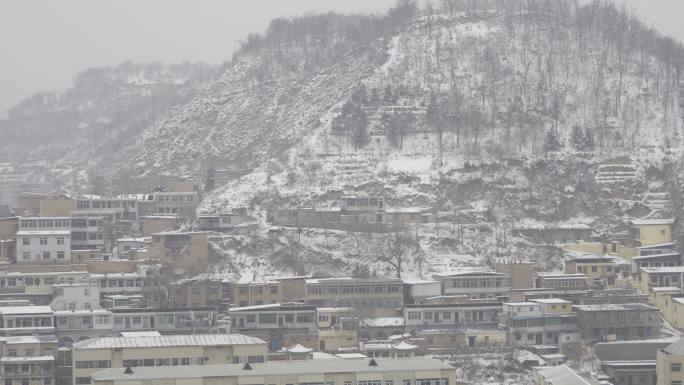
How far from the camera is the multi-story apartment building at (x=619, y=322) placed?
60781 millimetres

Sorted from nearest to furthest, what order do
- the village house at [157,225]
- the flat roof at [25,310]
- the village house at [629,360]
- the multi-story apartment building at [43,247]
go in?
1. the village house at [629,360]
2. the flat roof at [25,310]
3. the multi-story apartment building at [43,247]
4. the village house at [157,225]

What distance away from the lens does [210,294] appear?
65.2 m

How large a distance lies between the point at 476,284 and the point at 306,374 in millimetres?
24005

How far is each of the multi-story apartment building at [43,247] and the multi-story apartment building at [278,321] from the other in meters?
11.3

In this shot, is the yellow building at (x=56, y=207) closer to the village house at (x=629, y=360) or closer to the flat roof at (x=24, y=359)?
the flat roof at (x=24, y=359)

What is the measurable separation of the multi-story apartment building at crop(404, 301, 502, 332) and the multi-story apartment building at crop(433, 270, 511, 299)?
9.76 ft

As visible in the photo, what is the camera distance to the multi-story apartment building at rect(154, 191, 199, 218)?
263 feet

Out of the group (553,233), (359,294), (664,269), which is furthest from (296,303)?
(553,233)

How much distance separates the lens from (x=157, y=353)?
47531 mm

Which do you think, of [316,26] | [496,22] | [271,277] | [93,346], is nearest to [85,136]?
[316,26]

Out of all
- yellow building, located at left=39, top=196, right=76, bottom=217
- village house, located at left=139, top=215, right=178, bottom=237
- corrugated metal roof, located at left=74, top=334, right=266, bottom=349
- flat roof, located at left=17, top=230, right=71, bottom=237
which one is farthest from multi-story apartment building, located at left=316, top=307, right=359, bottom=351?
yellow building, located at left=39, top=196, right=76, bottom=217

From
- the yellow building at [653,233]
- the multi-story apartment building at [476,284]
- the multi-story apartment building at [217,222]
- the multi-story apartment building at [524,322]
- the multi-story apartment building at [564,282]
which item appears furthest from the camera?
the multi-story apartment building at [217,222]

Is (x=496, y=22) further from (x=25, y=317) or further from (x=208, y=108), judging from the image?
(x=25, y=317)

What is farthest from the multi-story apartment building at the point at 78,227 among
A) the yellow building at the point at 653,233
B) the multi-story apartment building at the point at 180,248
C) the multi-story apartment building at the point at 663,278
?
the yellow building at the point at 653,233
